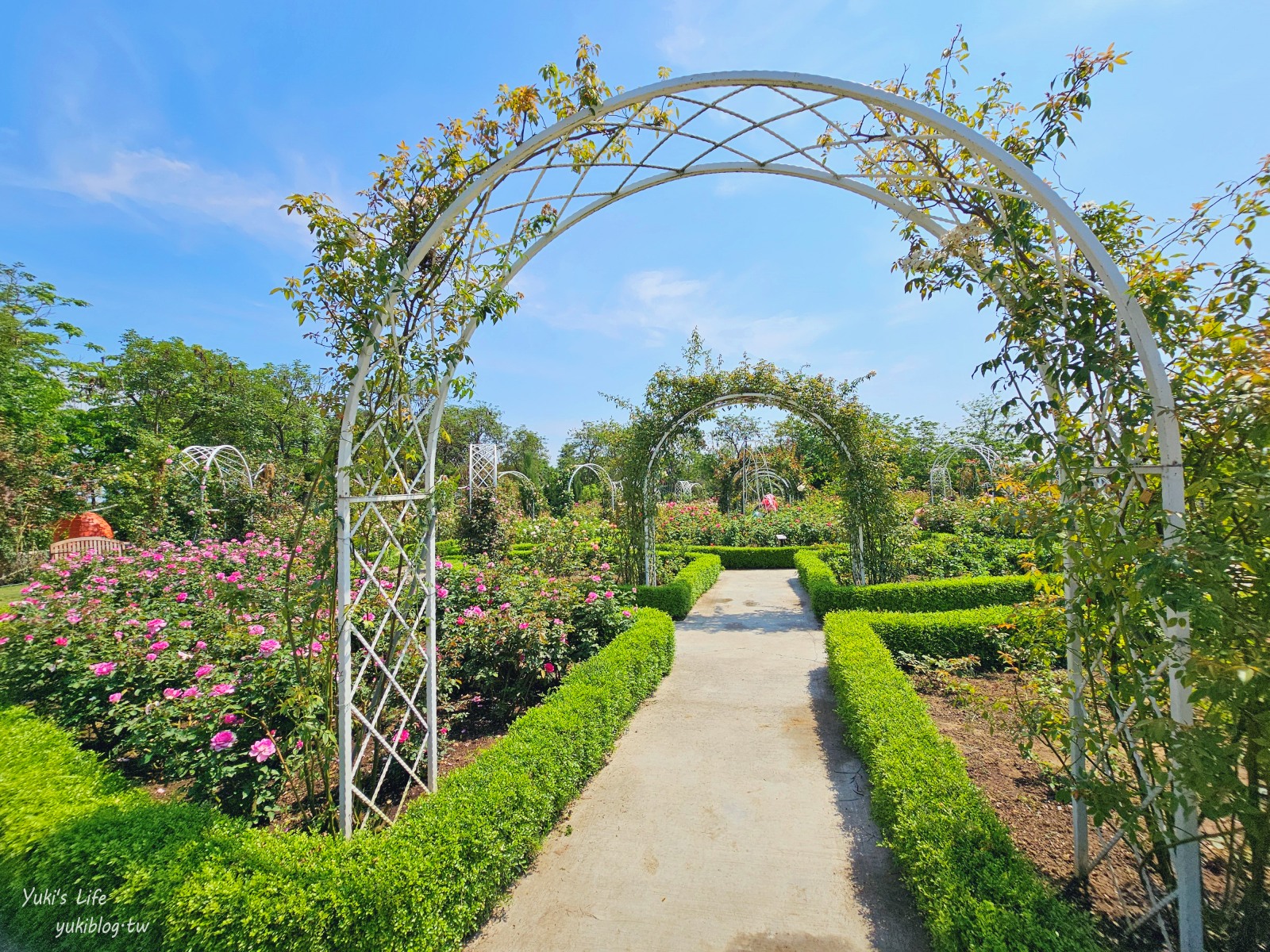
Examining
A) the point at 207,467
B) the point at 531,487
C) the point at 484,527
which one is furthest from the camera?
the point at 531,487

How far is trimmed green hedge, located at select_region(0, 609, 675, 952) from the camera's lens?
6.51 feet

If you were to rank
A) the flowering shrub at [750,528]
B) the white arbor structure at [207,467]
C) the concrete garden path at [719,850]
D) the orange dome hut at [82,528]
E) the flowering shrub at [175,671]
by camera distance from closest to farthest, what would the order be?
the concrete garden path at [719,850]
the flowering shrub at [175,671]
the white arbor structure at [207,467]
the orange dome hut at [82,528]
the flowering shrub at [750,528]

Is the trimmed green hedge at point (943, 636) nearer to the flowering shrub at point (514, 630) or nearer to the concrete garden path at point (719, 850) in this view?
the concrete garden path at point (719, 850)

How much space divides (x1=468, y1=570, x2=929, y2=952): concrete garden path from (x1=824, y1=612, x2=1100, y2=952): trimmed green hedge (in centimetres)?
25

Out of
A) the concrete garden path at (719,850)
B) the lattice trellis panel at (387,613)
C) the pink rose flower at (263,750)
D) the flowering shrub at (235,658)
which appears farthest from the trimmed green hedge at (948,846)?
the pink rose flower at (263,750)

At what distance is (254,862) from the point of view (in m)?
2.16

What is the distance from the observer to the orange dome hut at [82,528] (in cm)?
1237

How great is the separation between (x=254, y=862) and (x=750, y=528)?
13.3 m

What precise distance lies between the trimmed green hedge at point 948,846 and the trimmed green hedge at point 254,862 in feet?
6.07

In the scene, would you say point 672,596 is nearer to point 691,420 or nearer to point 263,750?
point 691,420

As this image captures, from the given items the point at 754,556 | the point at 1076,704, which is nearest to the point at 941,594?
the point at 1076,704

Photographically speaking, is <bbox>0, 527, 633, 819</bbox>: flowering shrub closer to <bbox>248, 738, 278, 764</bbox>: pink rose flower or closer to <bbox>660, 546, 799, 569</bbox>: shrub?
<bbox>248, 738, 278, 764</bbox>: pink rose flower

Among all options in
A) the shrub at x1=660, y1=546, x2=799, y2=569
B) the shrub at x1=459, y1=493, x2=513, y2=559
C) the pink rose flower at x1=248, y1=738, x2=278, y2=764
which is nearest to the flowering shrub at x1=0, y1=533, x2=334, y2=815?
the pink rose flower at x1=248, y1=738, x2=278, y2=764

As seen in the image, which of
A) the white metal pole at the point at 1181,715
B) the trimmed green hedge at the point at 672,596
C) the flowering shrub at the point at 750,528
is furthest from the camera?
the flowering shrub at the point at 750,528
